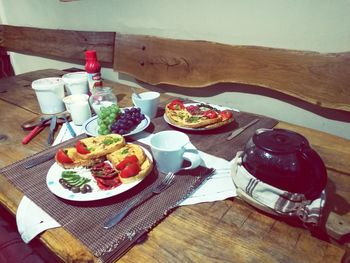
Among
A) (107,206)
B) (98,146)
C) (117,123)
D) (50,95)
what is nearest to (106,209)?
(107,206)

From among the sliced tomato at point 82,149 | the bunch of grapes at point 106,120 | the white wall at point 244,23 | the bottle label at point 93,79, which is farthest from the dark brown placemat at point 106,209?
the white wall at point 244,23

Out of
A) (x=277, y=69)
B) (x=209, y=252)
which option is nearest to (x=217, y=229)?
(x=209, y=252)

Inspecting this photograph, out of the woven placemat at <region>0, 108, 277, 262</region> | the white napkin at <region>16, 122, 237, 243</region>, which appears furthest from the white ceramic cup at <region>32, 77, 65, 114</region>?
the white napkin at <region>16, 122, 237, 243</region>

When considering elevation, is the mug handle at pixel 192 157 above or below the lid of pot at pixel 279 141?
below

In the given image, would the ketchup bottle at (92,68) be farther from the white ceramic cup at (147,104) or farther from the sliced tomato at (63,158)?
the sliced tomato at (63,158)

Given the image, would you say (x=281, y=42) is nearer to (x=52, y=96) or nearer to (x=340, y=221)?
(x=340, y=221)

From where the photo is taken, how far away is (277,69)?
3.86 feet

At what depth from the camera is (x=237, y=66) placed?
1.28m

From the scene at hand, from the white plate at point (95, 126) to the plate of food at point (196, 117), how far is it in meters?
0.08

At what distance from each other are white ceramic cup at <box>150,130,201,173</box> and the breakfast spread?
40mm

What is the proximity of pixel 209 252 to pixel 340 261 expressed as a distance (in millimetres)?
236

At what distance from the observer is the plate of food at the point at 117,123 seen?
3.18ft

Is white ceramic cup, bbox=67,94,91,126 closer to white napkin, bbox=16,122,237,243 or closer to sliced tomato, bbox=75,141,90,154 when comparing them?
sliced tomato, bbox=75,141,90,154

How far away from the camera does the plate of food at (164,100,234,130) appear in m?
1.00
